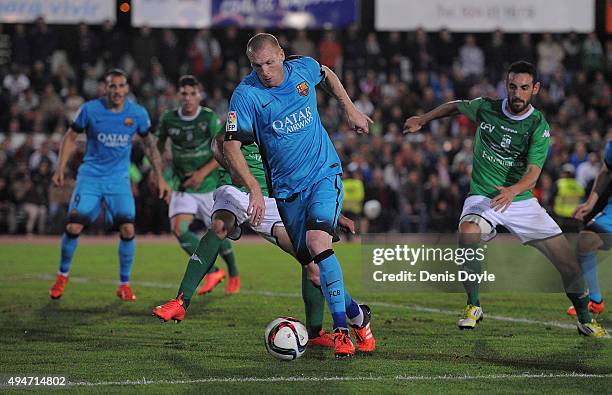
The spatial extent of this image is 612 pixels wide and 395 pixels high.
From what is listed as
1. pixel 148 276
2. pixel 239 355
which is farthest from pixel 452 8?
pixel 239 355

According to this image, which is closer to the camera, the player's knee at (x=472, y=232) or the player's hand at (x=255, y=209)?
the player's hand at (x=255, y=209)

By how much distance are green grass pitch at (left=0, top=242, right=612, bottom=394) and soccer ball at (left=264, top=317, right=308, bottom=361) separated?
89 mm

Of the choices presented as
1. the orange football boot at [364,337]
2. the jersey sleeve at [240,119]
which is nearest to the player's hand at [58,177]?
the jersey sleeve at [240,119]

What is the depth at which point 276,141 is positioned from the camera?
8.05 meters

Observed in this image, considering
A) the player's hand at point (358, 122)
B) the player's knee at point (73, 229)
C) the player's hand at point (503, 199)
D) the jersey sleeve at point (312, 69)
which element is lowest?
the player's knee at point (73, 229)

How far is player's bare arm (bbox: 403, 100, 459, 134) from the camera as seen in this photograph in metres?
9.81

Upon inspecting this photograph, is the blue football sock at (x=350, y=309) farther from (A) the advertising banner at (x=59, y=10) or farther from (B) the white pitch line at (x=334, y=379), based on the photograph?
(A) the advertising banner at (x=59, y=10)

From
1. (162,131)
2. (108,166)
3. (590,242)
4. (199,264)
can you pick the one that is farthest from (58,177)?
(590,242)

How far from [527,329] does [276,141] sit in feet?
10.4

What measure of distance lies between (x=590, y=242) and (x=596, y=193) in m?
0.52

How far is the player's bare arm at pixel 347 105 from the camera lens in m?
8.14

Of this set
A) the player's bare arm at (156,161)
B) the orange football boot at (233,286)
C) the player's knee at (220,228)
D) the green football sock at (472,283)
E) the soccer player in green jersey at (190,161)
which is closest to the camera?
the player's knee at (220,228)

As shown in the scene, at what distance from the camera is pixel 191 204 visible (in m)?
12.6

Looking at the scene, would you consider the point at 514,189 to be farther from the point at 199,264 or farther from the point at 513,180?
the point at 199,264
